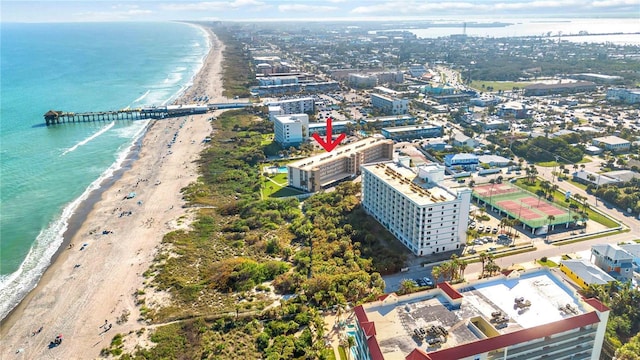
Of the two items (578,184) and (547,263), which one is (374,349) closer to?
(547,263)

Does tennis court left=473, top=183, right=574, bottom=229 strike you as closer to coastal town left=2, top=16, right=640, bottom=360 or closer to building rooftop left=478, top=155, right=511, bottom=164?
coastal town left=2, top=16, right=640, bottom=360

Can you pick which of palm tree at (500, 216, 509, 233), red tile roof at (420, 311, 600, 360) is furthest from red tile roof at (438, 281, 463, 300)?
palm tree at (500, 216, 509, 233)

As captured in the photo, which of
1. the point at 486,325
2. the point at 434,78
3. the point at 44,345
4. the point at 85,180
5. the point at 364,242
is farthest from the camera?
the point at 434,78

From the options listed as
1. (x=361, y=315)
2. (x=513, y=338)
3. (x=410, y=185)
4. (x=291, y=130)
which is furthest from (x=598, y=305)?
(x=291, y=130)

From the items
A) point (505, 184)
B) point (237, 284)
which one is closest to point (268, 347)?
point (237, 284)

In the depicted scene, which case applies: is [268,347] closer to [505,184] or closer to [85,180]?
[505,184]

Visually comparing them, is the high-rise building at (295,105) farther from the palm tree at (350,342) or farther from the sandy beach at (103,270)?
the palm tree at (350,342)

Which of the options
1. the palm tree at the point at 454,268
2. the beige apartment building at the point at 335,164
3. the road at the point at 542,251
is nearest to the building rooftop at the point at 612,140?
the road at the point at 542,251
